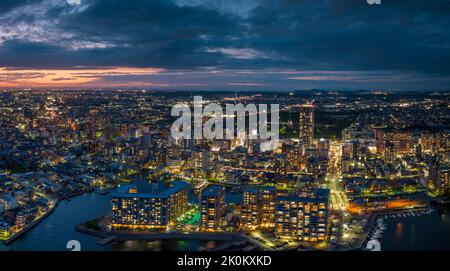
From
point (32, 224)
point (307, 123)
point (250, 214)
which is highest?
point (307, 123)

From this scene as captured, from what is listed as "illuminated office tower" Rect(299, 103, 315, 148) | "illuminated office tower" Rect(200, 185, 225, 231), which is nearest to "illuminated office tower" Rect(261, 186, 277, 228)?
"illuminated office tower" Rect(200, 185, 225, 231)

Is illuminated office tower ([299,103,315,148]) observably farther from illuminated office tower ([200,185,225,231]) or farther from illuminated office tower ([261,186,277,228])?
illuminated office tower ([200,185,225,231])

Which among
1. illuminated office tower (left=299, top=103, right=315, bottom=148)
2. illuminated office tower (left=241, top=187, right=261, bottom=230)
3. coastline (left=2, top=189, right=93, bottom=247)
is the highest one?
illuminated office tower (left=299, top=103, right=315, bottom=148)

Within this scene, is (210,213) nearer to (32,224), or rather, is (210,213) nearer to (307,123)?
(32,224)

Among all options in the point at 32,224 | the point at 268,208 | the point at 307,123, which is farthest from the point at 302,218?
the point at 307,123

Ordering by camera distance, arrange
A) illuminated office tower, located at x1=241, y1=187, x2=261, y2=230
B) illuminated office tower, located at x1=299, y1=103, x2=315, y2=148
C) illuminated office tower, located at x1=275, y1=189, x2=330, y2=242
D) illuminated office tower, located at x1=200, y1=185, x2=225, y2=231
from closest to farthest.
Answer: illuminated office tower, located at x1=275, y1=189, x2=330, y2=242, illuminated office tower, located at x1=200, y1=185, x2=225, y2=231, illuminated office tower, located at x1=241, y1=187, x2=261, y2=230, illuminated office tower, located at x1=299, y1=103, x2=315, y2=148
